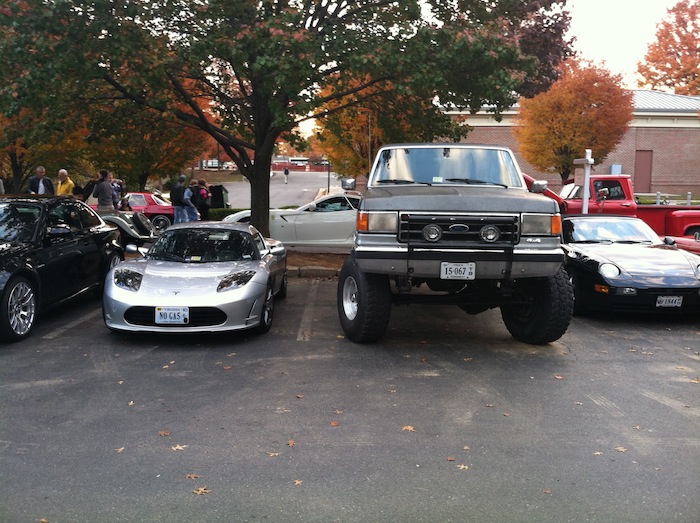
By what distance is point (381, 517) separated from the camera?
3.51m

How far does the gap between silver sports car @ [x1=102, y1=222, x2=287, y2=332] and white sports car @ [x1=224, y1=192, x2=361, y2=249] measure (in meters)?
6.54

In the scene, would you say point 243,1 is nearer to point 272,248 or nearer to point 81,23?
point 81,23

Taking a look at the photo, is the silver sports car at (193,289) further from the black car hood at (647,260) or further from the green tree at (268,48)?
the black car hood at (647,260)

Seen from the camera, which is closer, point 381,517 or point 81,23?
point 381,517

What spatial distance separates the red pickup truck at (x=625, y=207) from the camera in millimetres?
14047

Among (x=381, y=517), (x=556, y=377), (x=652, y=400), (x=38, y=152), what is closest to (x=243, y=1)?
(x=556, y=377)

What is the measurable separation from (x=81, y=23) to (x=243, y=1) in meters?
2.41

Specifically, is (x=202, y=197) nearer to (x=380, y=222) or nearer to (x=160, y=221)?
(x=160, y=221)

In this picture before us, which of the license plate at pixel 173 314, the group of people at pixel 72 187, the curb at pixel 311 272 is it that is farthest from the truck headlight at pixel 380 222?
the group of people at pixel 72 187

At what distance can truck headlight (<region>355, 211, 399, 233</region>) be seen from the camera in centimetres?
652

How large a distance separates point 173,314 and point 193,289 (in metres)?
0.36

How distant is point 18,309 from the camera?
7.27 metres

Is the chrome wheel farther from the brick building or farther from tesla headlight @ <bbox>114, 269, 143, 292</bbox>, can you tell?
the brick building

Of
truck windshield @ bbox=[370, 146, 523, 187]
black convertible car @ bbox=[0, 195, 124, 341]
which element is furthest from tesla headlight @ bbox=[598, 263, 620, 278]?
black convertible car @ bbox=[0, 195, 124, 341]
